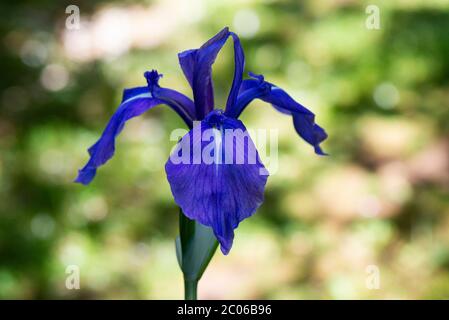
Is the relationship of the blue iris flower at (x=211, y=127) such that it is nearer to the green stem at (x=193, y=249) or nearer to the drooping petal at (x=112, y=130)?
the drooping petal at (x=112, y=130)

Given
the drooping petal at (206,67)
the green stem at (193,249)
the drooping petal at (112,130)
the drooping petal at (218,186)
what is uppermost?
the drooping petal at (206,67)

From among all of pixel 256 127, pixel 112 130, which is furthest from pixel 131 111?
pixel 256 127

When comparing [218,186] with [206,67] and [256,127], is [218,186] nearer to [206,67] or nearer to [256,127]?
[206,67]

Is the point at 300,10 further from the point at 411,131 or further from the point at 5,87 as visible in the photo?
the point at 5,87

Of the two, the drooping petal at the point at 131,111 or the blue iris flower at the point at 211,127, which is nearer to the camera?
the blue iris flower at the point at 211,127

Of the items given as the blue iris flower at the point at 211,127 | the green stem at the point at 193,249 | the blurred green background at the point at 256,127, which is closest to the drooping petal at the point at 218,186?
the blue iris flower at the point at 211,127

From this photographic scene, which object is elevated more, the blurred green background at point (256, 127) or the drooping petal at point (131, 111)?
the blurred green background at point (256, 127)

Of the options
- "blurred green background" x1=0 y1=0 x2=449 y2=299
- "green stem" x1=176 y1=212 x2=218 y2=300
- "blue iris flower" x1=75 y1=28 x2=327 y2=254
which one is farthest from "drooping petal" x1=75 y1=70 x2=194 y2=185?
"blurred green background" x1=0 y1=0 x2=449 y2=299

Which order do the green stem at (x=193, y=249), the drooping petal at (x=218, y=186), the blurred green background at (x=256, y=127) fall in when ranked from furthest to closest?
1. the blurred green background at (x=256, y=127)
2. the green stem at (x=193, y=249)
3. the drooping petal at (x=218, y=186)
